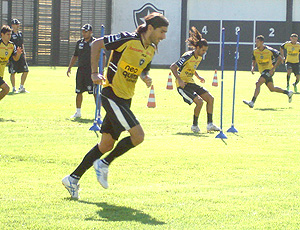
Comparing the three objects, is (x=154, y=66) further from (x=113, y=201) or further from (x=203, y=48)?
(x=113, y=201)

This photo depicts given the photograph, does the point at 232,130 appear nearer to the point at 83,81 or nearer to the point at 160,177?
the point at 83,81

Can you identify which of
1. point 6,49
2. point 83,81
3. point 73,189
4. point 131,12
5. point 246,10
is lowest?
point 73,189

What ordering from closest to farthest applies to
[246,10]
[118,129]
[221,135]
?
[118,129]
[221,135]
[246,10]

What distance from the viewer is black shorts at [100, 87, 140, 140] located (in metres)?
6.65

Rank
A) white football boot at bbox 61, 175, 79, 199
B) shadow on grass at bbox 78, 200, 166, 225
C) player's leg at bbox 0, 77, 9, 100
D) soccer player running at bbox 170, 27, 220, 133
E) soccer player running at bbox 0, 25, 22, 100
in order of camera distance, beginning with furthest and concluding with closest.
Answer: soccer player running at bbox 0, 25, 22, 100 < player's leg at bbox 0, 77, 9, 100 < soccer player running at bbox 170, 27, 220, 133 < white football boot at bbox 61, 175, 79, 199 < shadow on grass at bbox 78, 200, 166, 225

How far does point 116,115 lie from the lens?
21.9 feet

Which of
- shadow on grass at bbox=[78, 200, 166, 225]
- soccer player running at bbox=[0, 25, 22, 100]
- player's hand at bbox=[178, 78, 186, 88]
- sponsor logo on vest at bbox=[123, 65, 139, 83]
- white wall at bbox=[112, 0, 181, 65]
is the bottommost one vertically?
shadow on grass at bbox=[78, 200, 166, 225]

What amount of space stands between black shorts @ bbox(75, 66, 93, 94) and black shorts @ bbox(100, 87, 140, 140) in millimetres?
8247

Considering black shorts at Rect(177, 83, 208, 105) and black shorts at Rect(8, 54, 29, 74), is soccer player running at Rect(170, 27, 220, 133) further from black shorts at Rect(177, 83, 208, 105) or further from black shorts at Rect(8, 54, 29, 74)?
black shorts at Rect(8, 54, 29, 74)

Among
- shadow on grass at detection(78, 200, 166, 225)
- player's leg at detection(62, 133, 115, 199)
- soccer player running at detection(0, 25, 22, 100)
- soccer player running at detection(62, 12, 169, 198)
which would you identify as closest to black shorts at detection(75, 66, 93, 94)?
soccer player running at detection(0, 25, 22, 100)

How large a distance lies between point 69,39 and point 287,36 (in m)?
15.6

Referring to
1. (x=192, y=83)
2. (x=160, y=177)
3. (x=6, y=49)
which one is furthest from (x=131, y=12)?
(x=160, y=177)

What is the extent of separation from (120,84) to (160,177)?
166cm

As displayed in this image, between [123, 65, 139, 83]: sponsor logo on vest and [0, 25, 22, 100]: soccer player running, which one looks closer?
[123, 65, 139, 83]: sponsor logo on vest
